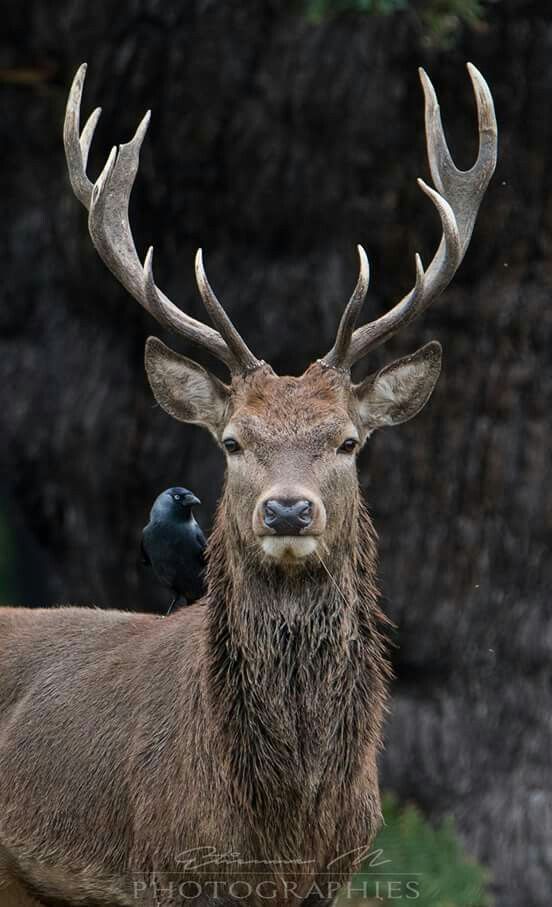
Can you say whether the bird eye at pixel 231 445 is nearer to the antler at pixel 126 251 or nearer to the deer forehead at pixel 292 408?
the deer forehead at pixel 292 408

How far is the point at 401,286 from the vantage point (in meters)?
8.73

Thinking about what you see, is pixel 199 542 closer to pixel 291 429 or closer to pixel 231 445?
pixel 231 445

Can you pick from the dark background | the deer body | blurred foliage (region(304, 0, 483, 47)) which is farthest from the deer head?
the dark background

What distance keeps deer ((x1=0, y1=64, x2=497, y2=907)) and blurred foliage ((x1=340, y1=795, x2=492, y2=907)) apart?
351cm

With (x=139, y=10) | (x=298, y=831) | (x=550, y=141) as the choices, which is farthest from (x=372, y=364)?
(x=298, y=831)

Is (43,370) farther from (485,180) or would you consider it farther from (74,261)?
(485,180)

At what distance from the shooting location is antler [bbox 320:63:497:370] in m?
5.17

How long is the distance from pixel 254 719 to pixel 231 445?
0.81m

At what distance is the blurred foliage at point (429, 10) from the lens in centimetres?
830

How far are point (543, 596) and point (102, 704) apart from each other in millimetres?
4014

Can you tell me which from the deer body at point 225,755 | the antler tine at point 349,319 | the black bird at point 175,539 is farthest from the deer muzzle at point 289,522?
the black bird at point 175,539

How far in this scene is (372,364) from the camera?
8758 mm

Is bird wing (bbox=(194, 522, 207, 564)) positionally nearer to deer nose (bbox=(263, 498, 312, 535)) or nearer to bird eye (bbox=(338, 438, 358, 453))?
bird eye (bbox=(338, 438, 358, 453))

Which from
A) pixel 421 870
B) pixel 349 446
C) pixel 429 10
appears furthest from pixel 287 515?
pixel 421 870
